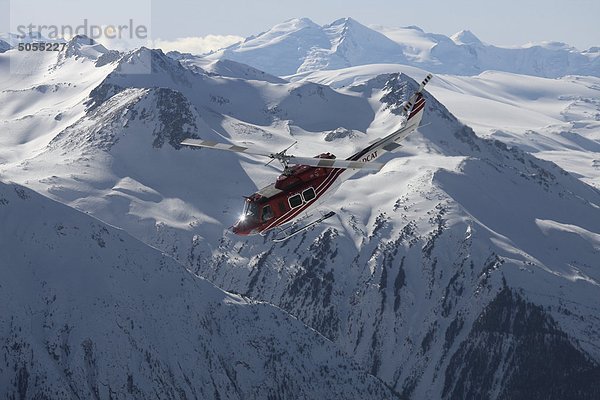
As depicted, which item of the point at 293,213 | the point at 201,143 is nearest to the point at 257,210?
the point at 293,213

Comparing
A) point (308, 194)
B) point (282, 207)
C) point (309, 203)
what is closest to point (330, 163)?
point (308, 194)

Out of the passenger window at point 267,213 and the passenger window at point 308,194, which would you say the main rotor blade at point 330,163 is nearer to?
the passenger window at point 308,194

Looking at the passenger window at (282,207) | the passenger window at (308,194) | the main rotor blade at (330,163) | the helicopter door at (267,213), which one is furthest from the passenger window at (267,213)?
the main rotor blade at (330,163)

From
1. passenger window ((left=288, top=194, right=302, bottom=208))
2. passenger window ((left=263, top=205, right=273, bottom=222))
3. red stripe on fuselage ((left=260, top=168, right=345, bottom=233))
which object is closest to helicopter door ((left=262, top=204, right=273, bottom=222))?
passenger window ((left=263, top=205, right=273, bottom=222))

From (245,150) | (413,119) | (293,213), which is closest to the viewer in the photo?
(245,150)

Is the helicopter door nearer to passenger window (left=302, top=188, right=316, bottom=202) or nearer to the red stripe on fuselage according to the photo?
the red stripe on fuselage

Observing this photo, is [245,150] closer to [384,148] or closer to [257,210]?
[257,210]
